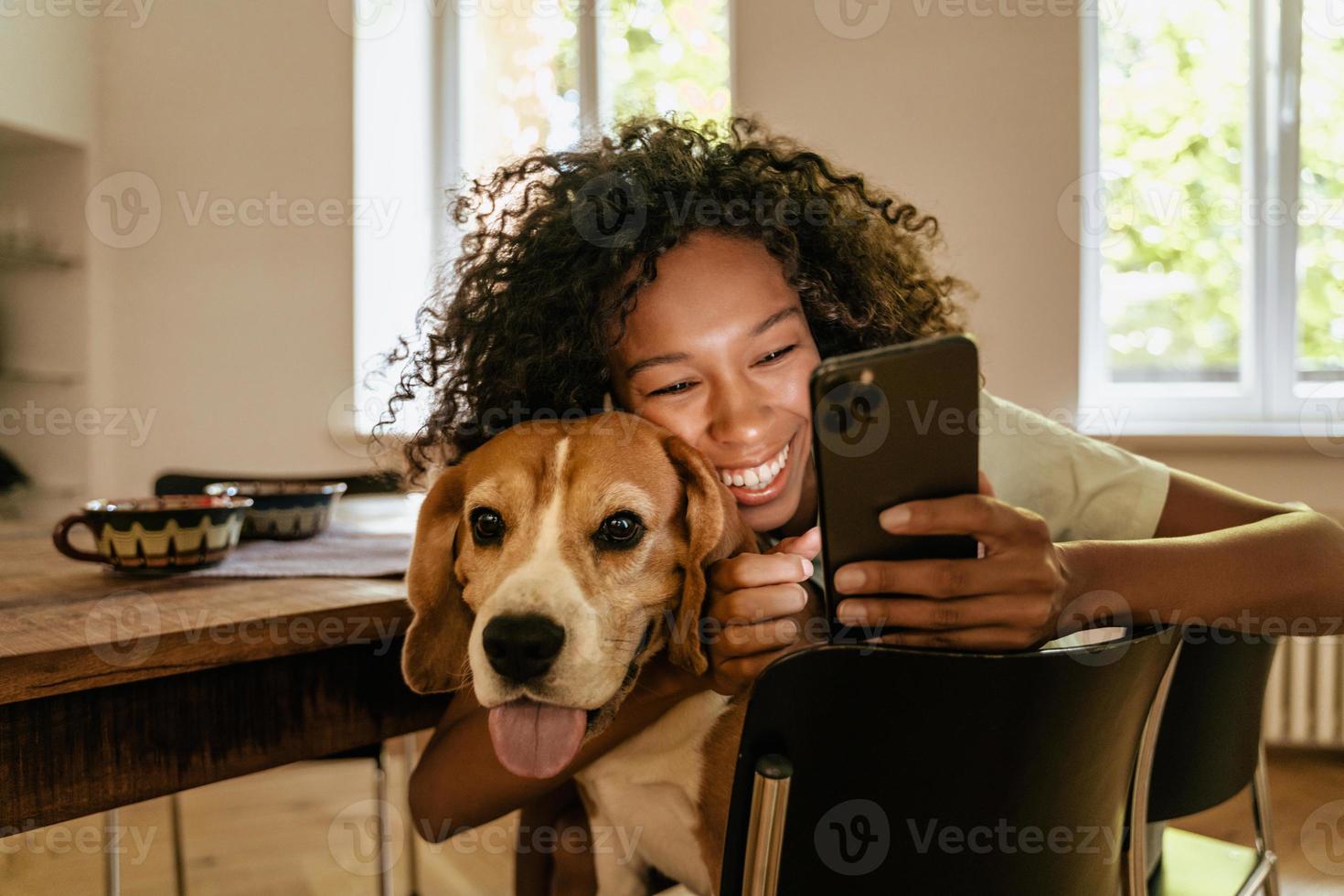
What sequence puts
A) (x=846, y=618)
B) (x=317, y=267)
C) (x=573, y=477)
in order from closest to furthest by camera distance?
(x=846, y=618) < (x=573, y=477) < (x=317, y=267)

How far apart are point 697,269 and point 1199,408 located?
295 centimetres

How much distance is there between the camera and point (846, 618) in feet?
2.52

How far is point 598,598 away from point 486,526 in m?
0.20

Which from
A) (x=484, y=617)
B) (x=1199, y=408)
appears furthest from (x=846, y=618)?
(x=1199, y=408)

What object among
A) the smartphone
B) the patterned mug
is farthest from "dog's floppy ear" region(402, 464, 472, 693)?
the smartphone

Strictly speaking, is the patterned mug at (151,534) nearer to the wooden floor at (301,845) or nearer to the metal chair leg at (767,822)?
the metal chair leg at (767,822)

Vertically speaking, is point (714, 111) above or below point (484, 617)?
above

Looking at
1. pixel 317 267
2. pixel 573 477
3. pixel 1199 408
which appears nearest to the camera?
pixel 573 477

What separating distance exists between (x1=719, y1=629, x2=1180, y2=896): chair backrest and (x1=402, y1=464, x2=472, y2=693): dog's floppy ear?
60 centimetres

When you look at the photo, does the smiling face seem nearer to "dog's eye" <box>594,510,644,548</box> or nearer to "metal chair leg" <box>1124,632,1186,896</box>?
"dog's eye" <box>594,510,644,548</box>

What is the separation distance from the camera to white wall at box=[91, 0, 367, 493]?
4684 millimetres

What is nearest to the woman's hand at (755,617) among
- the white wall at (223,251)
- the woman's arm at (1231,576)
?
the woman's arm at (1231,576)

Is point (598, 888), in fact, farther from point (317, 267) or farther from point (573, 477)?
point (317, 267)

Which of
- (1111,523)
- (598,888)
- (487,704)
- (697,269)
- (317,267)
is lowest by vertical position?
(598,888)
